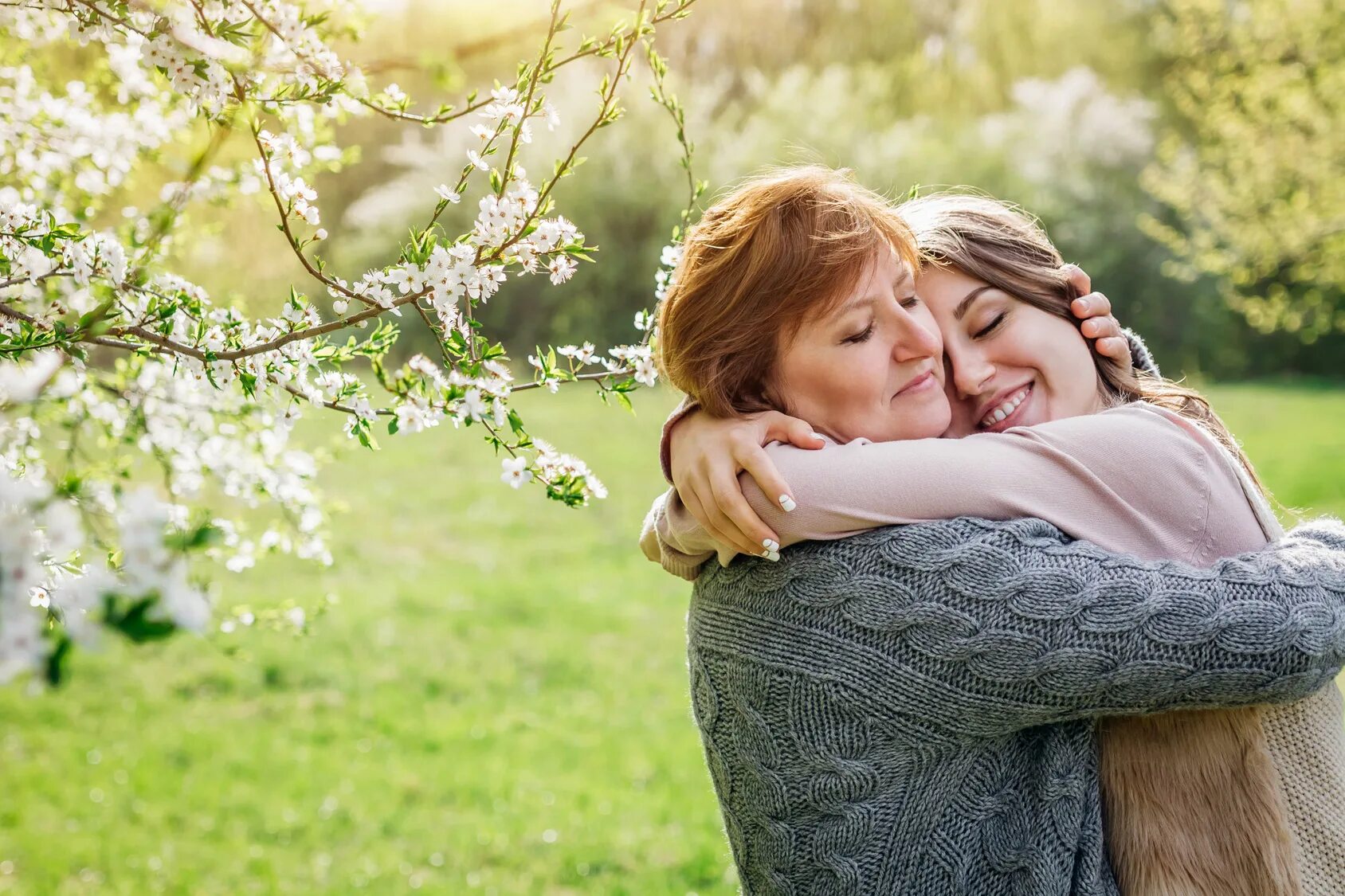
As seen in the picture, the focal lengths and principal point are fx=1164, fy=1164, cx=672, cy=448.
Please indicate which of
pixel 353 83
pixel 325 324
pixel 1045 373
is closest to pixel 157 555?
pixel 325 324

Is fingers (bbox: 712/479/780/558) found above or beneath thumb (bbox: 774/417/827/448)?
beneath

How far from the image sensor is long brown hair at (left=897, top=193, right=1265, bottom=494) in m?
2.22

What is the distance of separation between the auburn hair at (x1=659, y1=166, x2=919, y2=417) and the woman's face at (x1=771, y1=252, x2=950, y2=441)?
27 mm

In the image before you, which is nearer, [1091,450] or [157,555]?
[157,555]

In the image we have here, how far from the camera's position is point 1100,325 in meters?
2.26

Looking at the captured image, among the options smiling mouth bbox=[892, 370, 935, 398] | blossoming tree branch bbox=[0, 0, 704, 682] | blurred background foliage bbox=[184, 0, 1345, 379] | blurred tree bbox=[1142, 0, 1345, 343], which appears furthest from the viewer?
blurred background foliage bbox=[184, 0, 1345, 379]

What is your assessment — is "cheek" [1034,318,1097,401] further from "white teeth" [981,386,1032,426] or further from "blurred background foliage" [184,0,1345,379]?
"blurred background foliage" [184,0,1345,379]

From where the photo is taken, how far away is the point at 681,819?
4.74 meters

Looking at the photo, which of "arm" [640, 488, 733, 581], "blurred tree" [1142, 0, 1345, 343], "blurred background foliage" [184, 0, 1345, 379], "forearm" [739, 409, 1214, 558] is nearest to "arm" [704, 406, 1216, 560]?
"forearm" [739, 409, 1214, 558]

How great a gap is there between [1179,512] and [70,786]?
16.0 feet

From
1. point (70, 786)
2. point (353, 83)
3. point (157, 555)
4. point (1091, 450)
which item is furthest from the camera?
point (70, 786)

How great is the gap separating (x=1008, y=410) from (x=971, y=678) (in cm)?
71

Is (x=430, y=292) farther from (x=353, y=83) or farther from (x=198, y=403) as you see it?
(x=198, y=403)

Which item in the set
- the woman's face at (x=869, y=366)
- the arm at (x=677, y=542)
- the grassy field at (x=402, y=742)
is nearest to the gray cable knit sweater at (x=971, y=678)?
the arm at (x=677, y=542)
